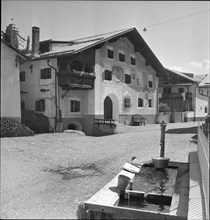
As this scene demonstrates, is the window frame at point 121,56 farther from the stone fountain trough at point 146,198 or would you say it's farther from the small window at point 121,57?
the stone fountain trough at point 146,198

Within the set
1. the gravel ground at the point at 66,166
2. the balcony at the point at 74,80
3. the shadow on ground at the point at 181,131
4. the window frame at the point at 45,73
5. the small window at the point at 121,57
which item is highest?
the small window at the point at 121,57

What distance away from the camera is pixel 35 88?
1623cm

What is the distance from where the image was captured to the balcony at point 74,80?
579 inches

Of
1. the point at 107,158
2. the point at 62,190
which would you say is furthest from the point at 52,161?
the point at 62,190

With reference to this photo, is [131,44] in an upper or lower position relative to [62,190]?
upper

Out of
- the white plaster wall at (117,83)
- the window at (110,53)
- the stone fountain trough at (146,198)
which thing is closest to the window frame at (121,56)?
the white plaster wall at (117,83)

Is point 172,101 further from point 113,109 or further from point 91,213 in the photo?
point 113,109

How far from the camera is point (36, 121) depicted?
47.6ft

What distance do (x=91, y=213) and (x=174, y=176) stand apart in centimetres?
257

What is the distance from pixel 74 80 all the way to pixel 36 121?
3.48 meters

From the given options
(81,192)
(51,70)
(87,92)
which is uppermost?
(51,70)

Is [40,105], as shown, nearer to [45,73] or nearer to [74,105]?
[45,73]

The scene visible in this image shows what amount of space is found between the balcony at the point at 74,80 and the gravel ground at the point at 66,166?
17.9ft

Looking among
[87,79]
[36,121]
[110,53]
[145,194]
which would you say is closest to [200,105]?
[145,194]
